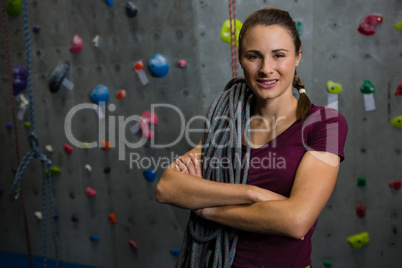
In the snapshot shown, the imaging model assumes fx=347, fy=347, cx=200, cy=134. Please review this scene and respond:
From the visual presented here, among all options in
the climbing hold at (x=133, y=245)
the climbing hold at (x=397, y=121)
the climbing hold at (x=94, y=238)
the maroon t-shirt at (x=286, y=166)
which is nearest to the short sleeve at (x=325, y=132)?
the maroon t-shirt at (x=286, y=166)

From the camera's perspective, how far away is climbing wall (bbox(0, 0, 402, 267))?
2.06 m

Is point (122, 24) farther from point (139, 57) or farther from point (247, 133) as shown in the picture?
point (247, 133)

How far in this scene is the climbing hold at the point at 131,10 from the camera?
8.02ft

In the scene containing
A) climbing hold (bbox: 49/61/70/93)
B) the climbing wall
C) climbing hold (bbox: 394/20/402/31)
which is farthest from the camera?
climbing hold (bbox: 49/61/70/93)

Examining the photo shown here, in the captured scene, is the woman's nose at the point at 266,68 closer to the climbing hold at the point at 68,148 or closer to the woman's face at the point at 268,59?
the woman's face at the point at 268,59

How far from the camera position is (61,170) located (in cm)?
295

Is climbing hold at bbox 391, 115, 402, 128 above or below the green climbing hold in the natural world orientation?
below

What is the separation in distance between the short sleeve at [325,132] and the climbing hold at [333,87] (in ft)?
3.60

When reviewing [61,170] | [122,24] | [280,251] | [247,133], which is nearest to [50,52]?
[122,24]

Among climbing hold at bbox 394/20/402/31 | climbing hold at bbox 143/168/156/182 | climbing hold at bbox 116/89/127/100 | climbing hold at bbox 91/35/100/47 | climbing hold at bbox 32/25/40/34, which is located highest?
climbing hold at bbox 32/25/40/34

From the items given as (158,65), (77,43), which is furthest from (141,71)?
(77,43)

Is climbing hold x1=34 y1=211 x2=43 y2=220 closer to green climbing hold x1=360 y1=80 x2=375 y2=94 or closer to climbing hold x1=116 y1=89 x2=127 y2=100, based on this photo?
climbing hold x1=116 y1=89 x2=127 y2=100

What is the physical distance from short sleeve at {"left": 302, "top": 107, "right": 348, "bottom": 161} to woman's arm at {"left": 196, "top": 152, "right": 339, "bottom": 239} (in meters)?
0.02

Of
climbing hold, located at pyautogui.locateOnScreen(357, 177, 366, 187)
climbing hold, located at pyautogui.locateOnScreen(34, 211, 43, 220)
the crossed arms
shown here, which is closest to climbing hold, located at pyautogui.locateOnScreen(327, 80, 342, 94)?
climbing hold, located at pyautogui.locateOnScreen(357, 177, 366, 187)
